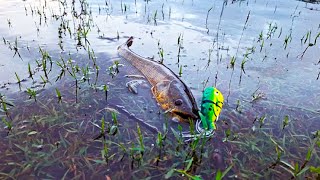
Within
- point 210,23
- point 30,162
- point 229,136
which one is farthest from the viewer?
point 210,23

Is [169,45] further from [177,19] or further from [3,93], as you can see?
[3,93]

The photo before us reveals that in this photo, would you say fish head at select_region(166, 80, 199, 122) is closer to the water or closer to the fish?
the fish

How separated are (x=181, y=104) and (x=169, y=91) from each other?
0.39 meters

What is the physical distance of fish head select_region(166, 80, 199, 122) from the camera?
3.51 metres

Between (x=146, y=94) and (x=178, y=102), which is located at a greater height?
(x=178, y=102)

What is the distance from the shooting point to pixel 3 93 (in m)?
4.07

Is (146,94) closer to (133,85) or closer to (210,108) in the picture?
(133,85)

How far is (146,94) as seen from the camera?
4.45 meters

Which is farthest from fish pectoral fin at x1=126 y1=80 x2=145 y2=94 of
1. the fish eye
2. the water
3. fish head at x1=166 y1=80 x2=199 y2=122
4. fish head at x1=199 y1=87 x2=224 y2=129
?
fish head at x1=199 y1=87 x2=224 y2=129

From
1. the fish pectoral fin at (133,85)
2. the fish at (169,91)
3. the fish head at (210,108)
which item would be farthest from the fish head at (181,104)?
the fish pectoral fin at (133,85)

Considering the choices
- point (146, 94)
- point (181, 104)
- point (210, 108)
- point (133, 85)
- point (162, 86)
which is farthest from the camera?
point (133, 85)

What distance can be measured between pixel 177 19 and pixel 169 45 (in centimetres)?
239

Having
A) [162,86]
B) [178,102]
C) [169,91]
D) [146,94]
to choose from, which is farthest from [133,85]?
[178,102]

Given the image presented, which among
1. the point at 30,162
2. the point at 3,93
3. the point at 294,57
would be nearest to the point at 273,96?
the point at 294,57
